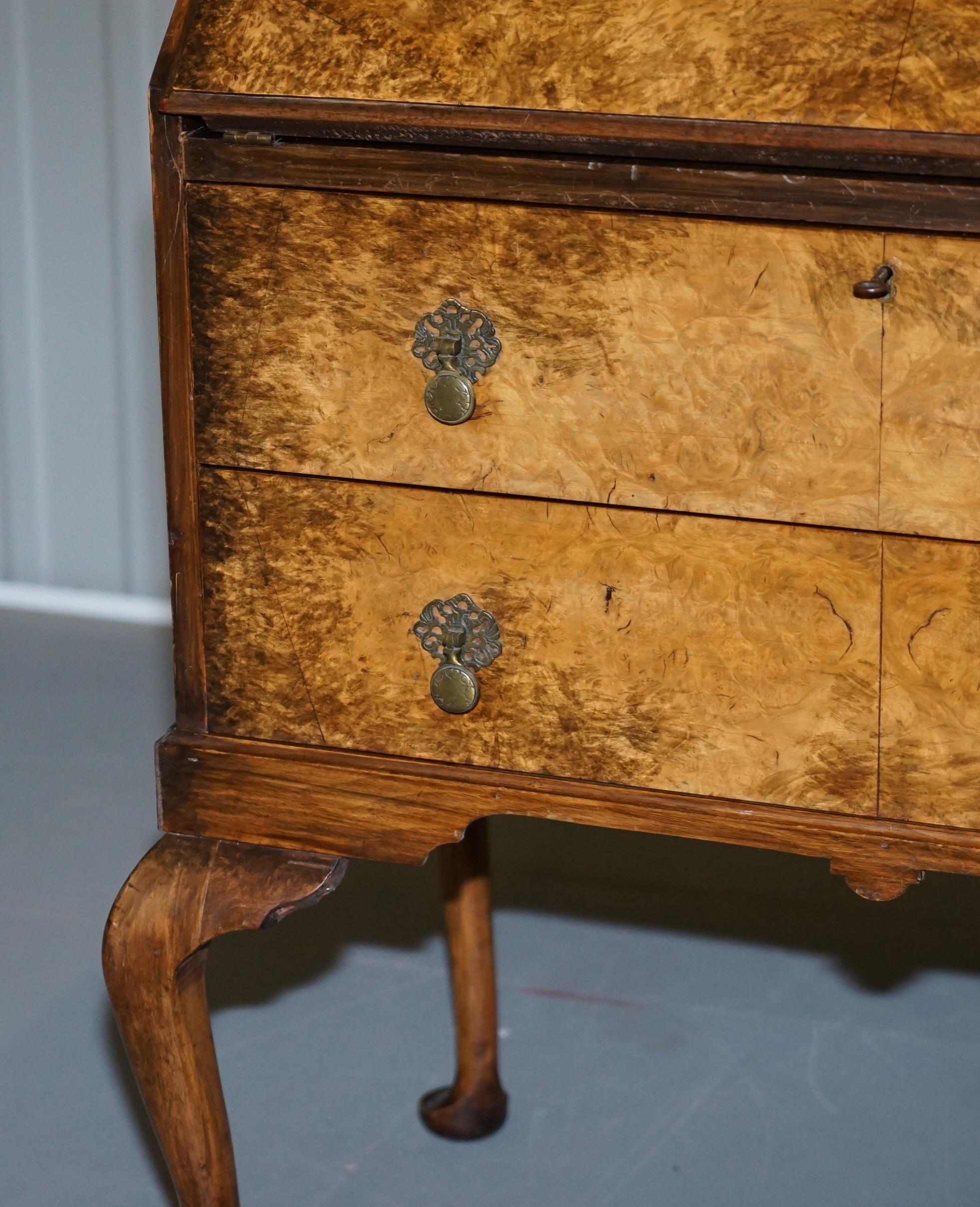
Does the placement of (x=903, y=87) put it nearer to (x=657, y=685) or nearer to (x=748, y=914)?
(x=657, y=685)

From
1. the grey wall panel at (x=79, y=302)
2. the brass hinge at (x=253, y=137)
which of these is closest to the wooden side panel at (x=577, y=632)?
the brass hinge at (x=253, y=137)

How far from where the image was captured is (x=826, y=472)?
109 centimetres

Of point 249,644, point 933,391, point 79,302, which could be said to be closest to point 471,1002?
point 249,644

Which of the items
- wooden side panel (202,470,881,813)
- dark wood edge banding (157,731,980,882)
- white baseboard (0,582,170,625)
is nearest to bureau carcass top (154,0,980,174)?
wooden side panel (202,470,881,813)

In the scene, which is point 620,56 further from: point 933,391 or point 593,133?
point 933,391

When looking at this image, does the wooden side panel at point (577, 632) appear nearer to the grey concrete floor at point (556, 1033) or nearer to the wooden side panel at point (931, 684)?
the wooden side panel at point (931, 684)

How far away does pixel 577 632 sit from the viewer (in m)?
1.17

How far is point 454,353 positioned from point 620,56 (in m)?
0.22

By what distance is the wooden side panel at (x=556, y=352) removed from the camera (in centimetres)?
107

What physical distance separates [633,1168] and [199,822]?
70cm

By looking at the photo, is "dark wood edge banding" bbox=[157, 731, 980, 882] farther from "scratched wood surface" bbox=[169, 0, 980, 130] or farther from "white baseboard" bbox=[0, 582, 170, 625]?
"white baseboard" bbox=[0, 582, 170, 625]

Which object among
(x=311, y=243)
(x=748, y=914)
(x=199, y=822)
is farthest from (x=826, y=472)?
(x=748, y=914)

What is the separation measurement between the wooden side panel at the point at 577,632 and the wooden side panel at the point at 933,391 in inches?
2.0

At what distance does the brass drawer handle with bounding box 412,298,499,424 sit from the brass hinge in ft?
0.52
